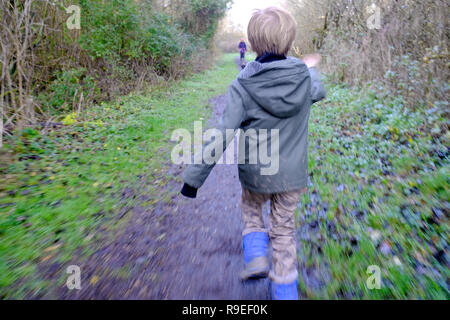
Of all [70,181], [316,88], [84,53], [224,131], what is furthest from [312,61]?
[84,53]

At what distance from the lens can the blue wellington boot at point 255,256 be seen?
205 centimetres

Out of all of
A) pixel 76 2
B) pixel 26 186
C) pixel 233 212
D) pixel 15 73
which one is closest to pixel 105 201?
pixel 26 186

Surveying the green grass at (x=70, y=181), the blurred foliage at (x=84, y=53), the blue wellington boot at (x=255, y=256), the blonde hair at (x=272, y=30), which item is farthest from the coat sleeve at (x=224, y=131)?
the blurred foliage at (x=84, y=53)

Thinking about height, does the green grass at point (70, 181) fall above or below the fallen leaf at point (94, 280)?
above

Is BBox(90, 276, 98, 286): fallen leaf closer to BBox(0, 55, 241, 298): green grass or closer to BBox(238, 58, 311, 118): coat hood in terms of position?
BBox(0, 55, 241, 298): green grass

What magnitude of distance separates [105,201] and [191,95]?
25.8ft

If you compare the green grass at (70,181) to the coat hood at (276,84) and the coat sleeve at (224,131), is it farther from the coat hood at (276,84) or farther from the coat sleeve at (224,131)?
the coat hood at (276,84)

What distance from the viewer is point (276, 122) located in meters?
1.92

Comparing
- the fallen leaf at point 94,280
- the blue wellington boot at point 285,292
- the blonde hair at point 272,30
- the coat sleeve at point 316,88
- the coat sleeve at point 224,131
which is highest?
the blonde hair at point 272,30

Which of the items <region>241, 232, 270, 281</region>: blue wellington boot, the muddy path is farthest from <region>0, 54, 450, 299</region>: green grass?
<region>241, 232, 270, 281</region>: blue wellington boot

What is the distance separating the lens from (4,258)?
255cm

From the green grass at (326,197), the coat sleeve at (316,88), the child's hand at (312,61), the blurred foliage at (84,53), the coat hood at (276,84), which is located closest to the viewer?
the coat hood at (276,84)

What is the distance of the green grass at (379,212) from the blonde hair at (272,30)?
187 centimetres
